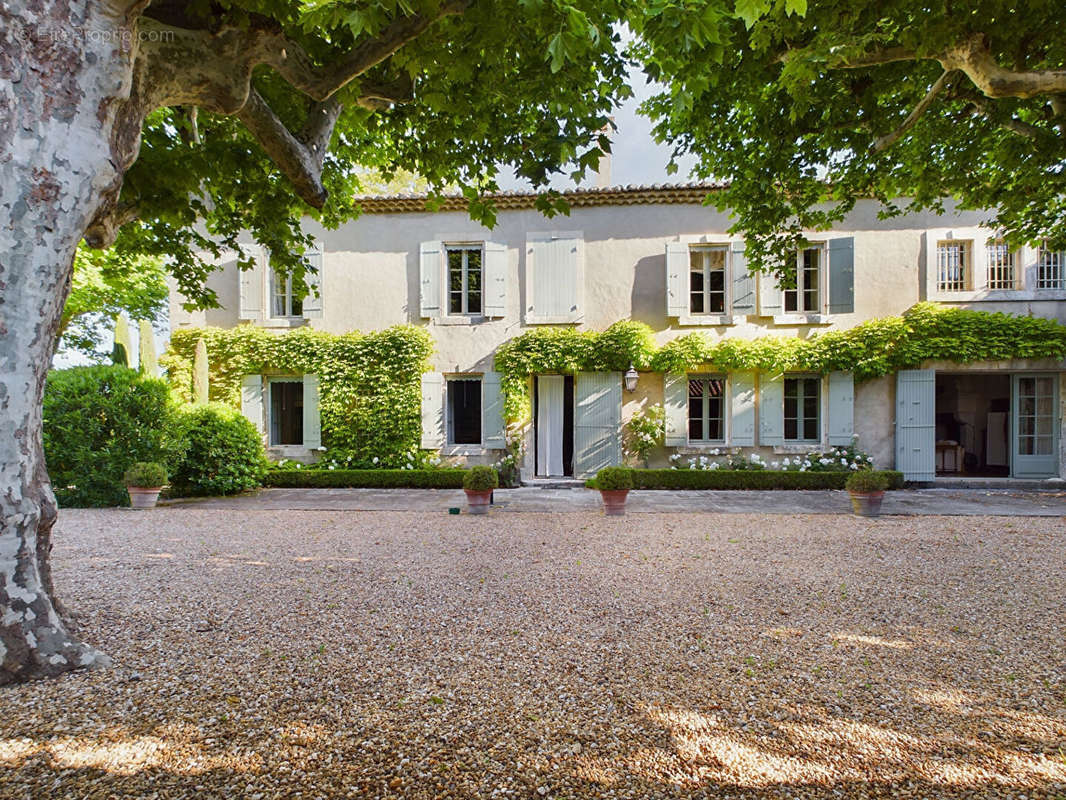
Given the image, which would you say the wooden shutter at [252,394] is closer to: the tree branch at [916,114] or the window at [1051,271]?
the tree branch at [916,114]

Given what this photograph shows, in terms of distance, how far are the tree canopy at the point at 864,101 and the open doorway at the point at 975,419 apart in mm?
6411

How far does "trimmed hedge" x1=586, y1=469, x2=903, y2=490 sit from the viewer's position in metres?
8.37

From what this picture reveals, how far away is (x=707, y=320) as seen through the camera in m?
9.45

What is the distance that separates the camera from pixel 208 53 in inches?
103

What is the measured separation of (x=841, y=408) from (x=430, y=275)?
8.51m

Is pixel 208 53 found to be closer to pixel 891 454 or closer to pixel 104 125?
pixel 104 125

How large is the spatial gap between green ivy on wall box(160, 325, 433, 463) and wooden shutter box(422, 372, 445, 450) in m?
0.13

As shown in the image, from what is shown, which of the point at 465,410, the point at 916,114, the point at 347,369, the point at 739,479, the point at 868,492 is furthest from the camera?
the point at 465,410

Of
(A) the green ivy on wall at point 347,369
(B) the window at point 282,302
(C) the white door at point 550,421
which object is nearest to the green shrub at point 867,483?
(C) the white door at point 550,421

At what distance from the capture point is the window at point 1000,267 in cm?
914

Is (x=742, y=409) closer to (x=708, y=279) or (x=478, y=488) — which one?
(x=708, y=279)

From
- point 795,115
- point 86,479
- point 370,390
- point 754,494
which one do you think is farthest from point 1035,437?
point 86,479

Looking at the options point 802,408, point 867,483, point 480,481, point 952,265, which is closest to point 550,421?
point 480,481

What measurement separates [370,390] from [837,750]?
30.3ft
